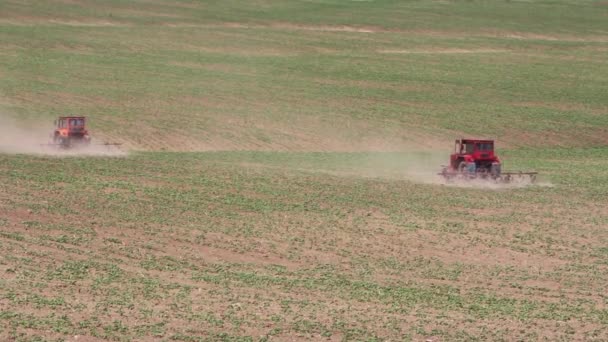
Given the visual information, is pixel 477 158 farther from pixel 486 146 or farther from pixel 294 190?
pixel 294 190

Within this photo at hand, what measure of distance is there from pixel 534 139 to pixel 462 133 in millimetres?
3682

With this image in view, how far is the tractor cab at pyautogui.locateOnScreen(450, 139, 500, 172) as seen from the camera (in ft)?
150

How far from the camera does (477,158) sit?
45.9 meters

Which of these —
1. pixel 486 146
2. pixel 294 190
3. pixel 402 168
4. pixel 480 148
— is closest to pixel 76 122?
pixel 402 168

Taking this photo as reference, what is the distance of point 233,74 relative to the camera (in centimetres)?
8031

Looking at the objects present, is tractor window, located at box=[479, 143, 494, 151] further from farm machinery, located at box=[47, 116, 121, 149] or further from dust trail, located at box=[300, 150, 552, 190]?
farm machinery, located at box=[47, 116, 121, 149]

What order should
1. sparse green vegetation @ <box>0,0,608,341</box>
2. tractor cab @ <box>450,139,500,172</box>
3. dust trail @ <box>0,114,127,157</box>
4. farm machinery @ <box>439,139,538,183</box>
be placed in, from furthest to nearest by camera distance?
1. dust trail @ <box>0,114,127,157</box>
2. tractor cab @ <box>450,139,500,172</box>
3. farm machinery @ <box>439,139,538,183</box>
4. sparse green vegetation @ <box>0,0,608,341</box>

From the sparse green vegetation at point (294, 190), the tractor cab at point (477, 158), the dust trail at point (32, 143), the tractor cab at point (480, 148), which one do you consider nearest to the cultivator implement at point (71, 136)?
the dust trail at point (32, 143)

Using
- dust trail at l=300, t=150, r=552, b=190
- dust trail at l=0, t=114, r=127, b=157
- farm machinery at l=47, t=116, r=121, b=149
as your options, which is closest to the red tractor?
farm machinery at l=47, t=116, r=121, b=149

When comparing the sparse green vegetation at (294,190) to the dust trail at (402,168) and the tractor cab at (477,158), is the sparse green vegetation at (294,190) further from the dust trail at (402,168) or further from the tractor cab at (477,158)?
the tractor cab at (477,158)

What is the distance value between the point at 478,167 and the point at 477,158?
0.35 metres

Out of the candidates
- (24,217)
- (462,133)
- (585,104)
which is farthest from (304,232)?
(585,104)

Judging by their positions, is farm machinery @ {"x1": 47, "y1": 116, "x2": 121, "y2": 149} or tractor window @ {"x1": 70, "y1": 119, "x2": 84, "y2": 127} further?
tractor window @ {"x1": 70, "y1": 119, "x2": 84, "y2": 127}

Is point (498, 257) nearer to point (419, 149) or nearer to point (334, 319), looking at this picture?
point (334, 319)
